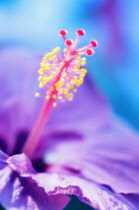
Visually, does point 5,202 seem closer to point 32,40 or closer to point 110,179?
point 110,179

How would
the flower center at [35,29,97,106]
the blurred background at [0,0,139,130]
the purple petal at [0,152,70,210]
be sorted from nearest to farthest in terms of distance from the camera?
1. the purple petal at [0,152,70,210]
2. the flower center at [35,29,97,106]
3. the blurred background at [0,0,139,130]

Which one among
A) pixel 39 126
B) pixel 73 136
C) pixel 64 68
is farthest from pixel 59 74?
pixel 73 136

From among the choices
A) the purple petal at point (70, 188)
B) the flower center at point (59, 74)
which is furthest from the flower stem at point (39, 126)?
the purple petal at point (70, 188)

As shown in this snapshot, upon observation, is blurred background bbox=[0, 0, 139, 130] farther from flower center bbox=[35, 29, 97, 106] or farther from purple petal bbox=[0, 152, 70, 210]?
purple petal bbox=[0, 152, 70, 210]

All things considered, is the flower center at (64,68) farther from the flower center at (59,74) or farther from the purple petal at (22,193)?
the purple petal at (22,193)

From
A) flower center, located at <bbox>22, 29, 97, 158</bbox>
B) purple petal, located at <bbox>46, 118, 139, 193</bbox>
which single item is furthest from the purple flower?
flower center, located at <bbox>22, 29, 97, 158</bbox>

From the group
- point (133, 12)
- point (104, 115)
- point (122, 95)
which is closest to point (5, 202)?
point (104, 115)

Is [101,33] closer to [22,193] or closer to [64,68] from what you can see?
[64,68]

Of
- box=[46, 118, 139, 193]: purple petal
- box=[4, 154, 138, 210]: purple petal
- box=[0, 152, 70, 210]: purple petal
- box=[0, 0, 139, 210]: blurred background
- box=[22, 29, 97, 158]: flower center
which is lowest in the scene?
box=[0, 152, 70, 210]: purple petal
